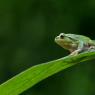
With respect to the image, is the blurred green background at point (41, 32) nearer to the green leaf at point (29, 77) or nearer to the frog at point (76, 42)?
the frog at point (76, 42)

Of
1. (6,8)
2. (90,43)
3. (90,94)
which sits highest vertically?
(90,43)

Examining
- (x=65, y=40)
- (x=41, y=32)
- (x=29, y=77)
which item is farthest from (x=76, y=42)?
(x=41, y=32)

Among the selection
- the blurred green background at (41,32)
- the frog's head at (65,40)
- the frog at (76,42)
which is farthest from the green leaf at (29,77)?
the blurred green background at (41,32)

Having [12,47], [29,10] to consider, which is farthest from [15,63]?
[29,10]

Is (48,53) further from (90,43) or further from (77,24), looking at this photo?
(90,43)

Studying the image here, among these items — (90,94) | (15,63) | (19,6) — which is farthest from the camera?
(19,6)

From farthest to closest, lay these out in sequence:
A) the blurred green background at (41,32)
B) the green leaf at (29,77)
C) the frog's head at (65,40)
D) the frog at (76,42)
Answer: the blurred green background at (41,32) < the frog's head at (65,40) < the frog at (76,42) < the green leaf at (29,77)

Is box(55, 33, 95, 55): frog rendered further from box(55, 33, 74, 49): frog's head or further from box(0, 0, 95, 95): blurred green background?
box(0, 0, 95, 95): blurred green background
